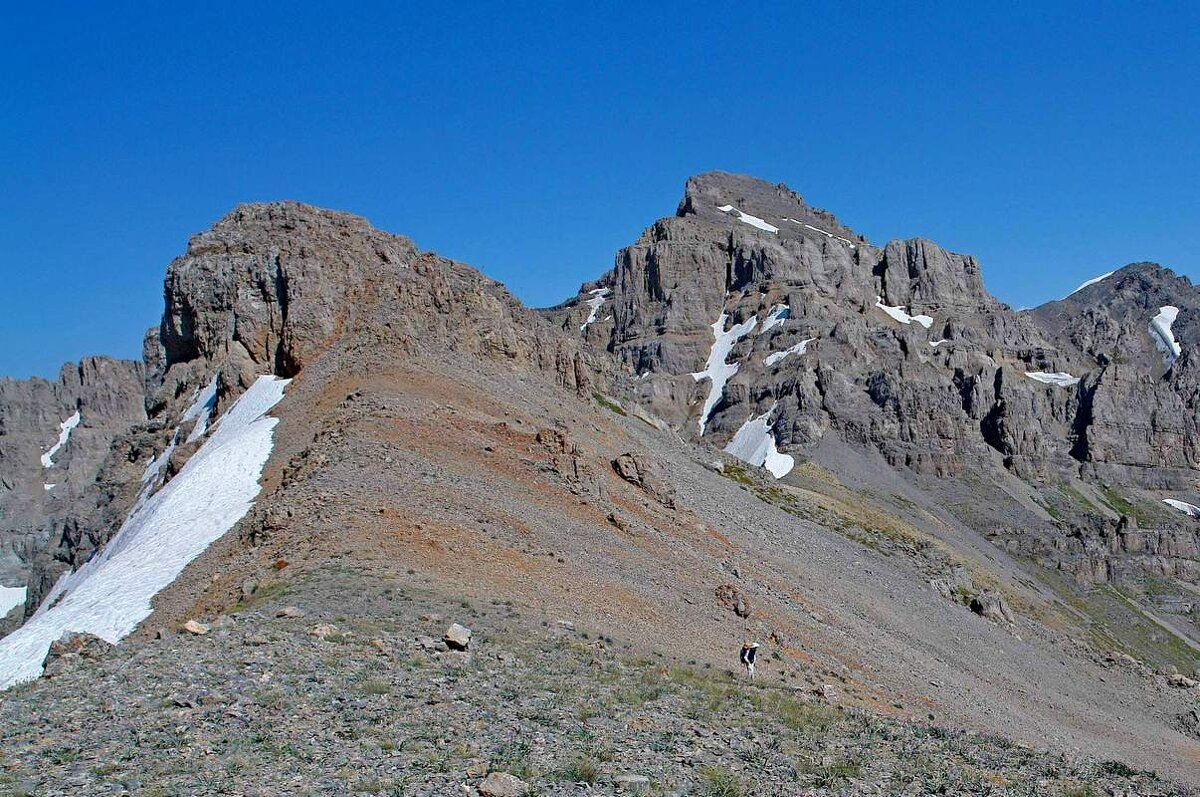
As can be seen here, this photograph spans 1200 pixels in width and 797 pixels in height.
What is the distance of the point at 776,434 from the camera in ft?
411

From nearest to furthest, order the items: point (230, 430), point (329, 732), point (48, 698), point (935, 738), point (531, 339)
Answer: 1. point (329, 732)
2. point (48, 698)
3. point (935, 738)
4. point (230, 430)
5. point (531, 339)

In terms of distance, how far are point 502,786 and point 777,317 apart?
14713cm

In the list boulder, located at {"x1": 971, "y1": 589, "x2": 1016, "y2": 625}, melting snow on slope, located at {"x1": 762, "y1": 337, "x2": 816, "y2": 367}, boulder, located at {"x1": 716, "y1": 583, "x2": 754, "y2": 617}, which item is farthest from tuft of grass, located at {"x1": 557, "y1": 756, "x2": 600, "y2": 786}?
melting snow on slope, located at {"x1": 762, "y1": 337, "x2": 816, "y2": 367}

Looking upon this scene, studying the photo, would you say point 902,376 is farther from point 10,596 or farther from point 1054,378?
point 10,596

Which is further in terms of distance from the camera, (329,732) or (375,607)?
(375,607)

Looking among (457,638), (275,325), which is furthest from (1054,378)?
(457,638)

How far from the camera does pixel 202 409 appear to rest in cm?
5147

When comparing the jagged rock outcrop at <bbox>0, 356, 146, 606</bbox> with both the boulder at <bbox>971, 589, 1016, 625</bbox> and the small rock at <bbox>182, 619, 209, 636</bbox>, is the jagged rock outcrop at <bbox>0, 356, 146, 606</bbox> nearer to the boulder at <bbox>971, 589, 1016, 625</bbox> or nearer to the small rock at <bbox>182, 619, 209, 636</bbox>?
the boulder at <bbox>971, 589, 1016, 625</bbox>

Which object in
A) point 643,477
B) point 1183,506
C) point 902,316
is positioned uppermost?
point 902,316

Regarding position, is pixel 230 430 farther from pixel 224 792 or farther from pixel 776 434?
pixel 776 434

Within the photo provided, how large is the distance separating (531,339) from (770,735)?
45674 millimetres

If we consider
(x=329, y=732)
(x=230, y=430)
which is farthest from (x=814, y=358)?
(x=329, y=732)

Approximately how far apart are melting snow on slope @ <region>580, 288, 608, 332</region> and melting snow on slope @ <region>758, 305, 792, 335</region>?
3101 centimetres

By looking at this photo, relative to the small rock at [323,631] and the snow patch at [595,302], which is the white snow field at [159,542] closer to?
the small rock at [323,631]
